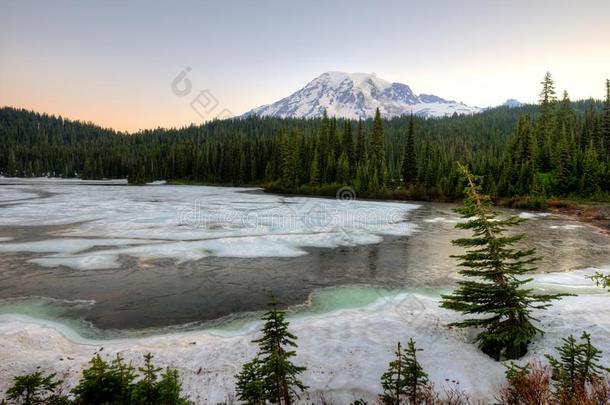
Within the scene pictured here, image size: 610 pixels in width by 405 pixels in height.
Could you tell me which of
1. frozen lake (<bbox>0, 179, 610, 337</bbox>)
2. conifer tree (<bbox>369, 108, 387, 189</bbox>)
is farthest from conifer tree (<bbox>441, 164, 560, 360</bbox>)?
conifer tree (<bbox>369, 108, 387, 189</bbox>)

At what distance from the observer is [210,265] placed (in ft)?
62.3

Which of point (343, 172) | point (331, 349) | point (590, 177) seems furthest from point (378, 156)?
point (331, 349)

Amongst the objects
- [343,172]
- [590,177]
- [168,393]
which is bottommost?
[168,393]

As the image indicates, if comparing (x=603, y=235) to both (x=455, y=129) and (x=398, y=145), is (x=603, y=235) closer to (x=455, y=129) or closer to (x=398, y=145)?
(x=398, y=145)

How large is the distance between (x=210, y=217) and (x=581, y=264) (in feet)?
99.6

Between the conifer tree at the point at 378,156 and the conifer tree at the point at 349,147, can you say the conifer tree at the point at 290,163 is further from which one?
the conifer tree at the point at 378,156

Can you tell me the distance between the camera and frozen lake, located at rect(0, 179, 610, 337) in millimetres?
13031

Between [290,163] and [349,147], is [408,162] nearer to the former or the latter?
[349,147]

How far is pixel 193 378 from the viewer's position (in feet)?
26.5

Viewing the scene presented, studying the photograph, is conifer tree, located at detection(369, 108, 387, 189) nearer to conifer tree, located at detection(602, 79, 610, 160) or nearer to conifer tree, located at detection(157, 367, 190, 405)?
conifer tree, located at detection(602, 79, 610, 160)

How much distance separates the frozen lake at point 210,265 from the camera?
13031 millimetres

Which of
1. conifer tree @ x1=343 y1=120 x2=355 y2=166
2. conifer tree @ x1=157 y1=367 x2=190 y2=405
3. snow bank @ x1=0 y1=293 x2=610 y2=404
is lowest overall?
snow bank @ x1=0 y1=293 x2=610 y2=404

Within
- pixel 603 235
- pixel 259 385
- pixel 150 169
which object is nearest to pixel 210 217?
pixel 259 385

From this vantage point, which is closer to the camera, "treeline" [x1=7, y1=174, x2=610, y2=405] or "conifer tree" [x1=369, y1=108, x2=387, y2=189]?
"treeline" [x1=7, y1=174, x2=610, y2=405]
